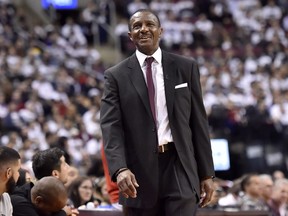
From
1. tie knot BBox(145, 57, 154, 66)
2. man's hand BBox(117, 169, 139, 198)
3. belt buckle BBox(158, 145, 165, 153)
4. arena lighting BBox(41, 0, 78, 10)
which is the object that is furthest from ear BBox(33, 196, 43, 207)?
arena lighting BBox(41, 0, 78, 10)

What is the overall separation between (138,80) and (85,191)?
334 cm

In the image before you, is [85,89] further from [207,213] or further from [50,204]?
[50,204]

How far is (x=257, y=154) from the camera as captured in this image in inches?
643

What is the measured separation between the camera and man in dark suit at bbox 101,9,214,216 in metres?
5.40

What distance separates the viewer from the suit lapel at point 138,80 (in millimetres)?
5508

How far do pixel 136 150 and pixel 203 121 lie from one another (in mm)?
492

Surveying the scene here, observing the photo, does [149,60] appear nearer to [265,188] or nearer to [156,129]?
[156,129]

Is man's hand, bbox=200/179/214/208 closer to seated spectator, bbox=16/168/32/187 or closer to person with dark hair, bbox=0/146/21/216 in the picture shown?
person with dark hair, bbox=0/146/21/216

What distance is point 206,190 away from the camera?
5527 mm

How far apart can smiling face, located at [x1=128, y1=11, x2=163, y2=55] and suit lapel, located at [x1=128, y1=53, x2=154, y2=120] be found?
13 centimetres

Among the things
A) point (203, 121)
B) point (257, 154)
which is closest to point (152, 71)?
point (203, 121)

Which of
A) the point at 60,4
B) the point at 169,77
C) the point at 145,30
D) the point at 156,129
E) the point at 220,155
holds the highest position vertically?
the point at 60,4

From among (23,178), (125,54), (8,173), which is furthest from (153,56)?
(125,54)

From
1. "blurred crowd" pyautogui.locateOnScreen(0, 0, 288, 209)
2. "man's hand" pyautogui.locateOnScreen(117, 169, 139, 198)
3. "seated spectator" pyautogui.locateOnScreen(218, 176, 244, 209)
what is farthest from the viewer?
"blurred crowd" pyautogui.locateOnScreen(0, 0, 288, 209)
